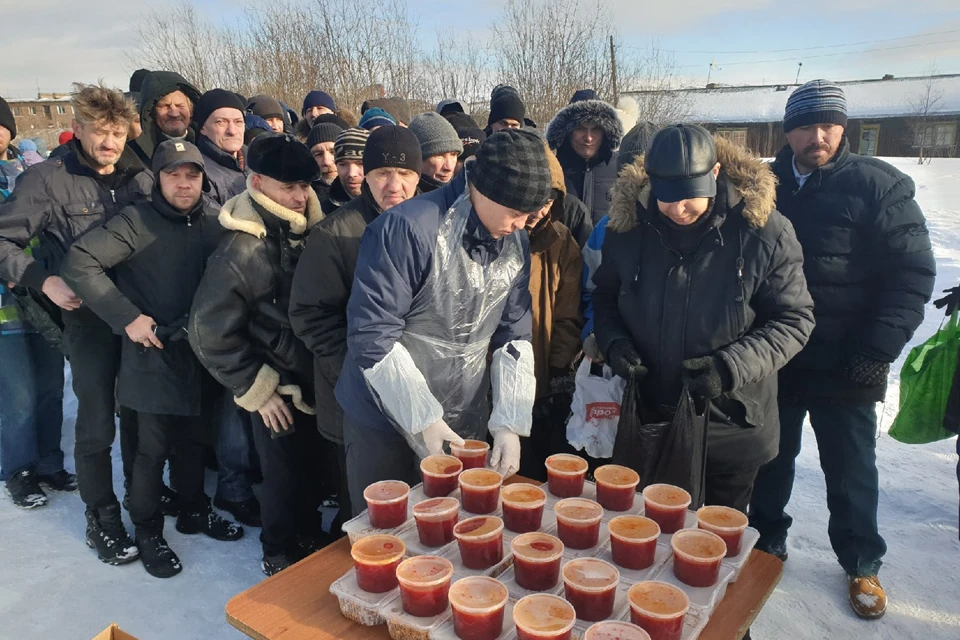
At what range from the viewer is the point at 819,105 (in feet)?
8.36

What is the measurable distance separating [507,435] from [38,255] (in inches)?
106

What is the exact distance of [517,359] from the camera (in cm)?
206

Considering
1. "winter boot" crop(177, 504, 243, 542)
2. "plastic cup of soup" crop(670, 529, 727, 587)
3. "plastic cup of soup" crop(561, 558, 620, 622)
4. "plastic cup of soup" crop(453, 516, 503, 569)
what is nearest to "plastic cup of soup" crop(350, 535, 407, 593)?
"plastic cup of soup" crop(453, 516, 503, 569)

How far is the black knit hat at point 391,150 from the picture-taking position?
96.9 inches

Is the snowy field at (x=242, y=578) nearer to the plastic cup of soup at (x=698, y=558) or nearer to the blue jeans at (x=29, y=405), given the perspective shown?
the blue jeans at (x=29, y=405)

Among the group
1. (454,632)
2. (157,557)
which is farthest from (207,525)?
(454,632)

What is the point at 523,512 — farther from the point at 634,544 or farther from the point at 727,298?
the point at 727,298

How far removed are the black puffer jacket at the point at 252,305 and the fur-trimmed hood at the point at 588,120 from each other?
178 centimetres

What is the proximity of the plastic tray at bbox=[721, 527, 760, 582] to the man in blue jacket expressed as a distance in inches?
27.0

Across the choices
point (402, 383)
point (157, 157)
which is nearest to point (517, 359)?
point (402, 383)

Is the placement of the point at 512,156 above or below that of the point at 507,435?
above

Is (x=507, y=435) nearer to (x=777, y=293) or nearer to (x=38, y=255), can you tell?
(x=777, y=293)

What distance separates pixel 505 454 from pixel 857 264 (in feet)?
5.78

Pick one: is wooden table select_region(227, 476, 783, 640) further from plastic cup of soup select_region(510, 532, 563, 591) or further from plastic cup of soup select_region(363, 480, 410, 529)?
plastic cup of soup select_region(510, 532, 563, 591)
